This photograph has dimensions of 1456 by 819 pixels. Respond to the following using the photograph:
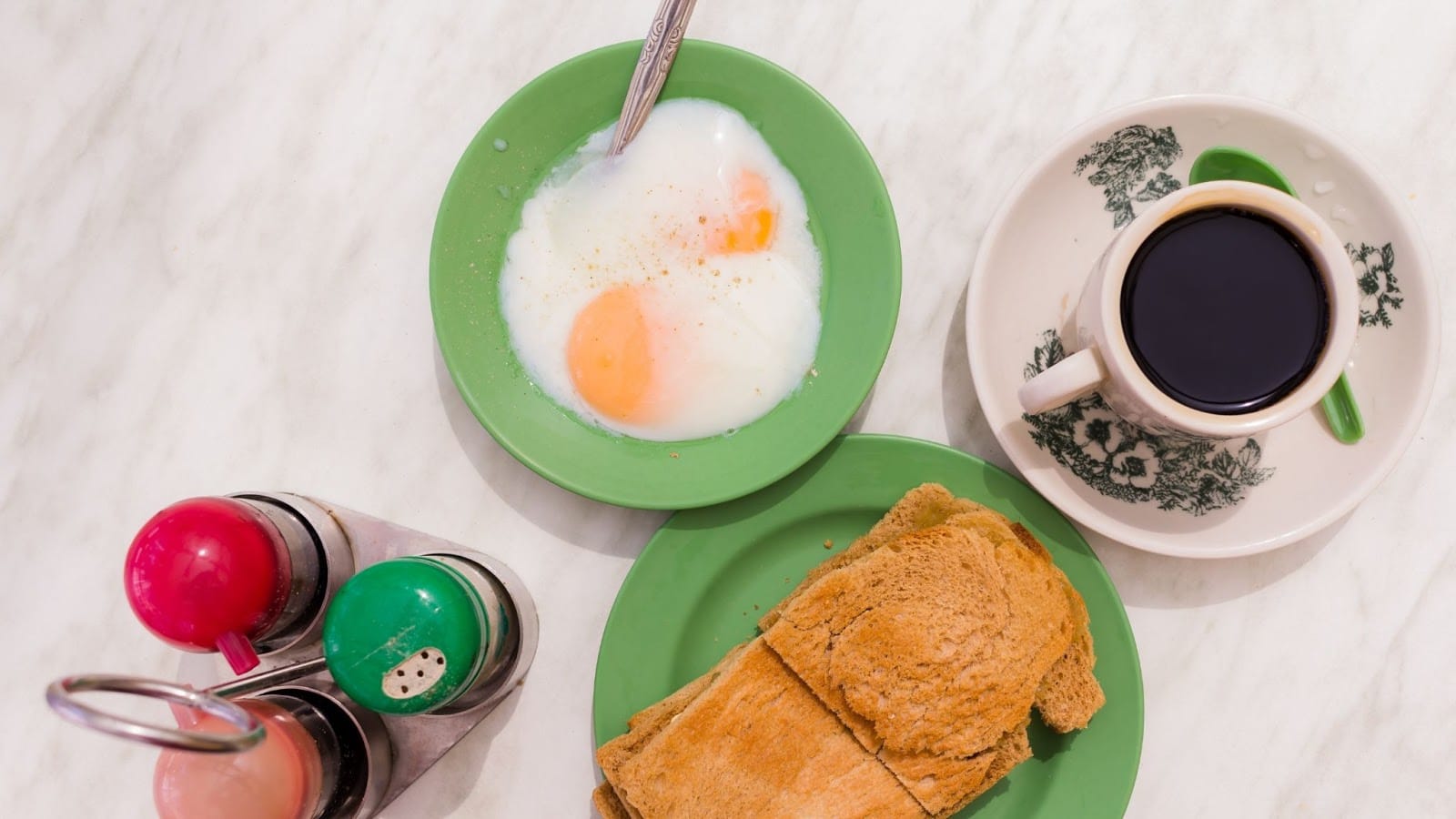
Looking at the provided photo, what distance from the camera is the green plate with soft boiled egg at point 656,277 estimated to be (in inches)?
42.7

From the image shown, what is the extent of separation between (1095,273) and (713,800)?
2.37ft

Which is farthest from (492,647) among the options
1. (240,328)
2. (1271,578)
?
(1271,578)

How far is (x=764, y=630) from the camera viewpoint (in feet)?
3.66

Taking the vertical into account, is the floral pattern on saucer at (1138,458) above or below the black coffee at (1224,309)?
below

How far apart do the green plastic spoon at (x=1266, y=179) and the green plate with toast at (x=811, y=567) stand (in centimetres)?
32

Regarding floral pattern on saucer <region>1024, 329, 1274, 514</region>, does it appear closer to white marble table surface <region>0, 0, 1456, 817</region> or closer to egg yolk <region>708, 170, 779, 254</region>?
white marble table surface <region>0, 0, 1456, 817</region>

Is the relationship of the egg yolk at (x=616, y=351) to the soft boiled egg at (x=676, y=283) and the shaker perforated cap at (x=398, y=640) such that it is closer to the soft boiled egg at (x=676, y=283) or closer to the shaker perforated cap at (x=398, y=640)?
the soft boiled egg at (x=676, y=283)

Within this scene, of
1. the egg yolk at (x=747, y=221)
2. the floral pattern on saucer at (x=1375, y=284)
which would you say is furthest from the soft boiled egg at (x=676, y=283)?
the floral pattern on saucer at (x=1375, y=284)

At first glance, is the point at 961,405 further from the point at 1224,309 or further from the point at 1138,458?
the point at 1224,309

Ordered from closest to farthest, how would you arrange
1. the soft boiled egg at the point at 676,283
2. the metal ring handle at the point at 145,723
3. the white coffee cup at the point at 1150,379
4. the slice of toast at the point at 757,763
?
the metal ring handle at the point at 145,723
the white coffee cup at the point at 1150,379
the slice of toast at the point at 757,763
the soft boiled egg at the point at 676,283

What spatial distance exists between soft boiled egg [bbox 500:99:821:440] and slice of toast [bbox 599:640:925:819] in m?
0.32

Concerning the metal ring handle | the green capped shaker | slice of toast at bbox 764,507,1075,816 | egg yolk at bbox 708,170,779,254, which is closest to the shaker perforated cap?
the green capped shaker

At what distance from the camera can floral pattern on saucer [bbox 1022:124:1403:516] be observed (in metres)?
1.07

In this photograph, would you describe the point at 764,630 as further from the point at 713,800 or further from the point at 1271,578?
the point at 1271,578
